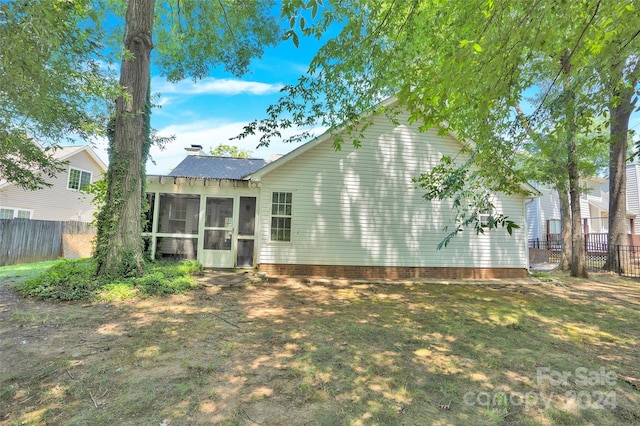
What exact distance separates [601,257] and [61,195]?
29582 mm

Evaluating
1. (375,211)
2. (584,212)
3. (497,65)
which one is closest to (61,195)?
(375,211)

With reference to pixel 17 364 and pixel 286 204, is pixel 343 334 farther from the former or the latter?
pixel 286 204

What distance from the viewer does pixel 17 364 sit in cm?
330

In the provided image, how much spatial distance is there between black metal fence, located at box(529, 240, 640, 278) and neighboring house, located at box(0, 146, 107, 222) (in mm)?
22785

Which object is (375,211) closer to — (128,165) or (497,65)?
(497,65)

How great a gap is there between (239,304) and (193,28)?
9.74 m

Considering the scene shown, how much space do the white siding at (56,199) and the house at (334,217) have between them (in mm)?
8317

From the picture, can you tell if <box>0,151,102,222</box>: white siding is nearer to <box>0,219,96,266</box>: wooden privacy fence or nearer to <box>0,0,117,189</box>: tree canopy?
<box>0,219,96,266</box>: wooden privacy fence

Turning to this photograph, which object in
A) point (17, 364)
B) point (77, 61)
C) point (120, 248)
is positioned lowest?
point (17, 364)

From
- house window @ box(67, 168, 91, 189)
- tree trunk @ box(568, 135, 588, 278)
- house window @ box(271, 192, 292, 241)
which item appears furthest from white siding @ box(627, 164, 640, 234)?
house window @ box(67, 168, 91, 189)

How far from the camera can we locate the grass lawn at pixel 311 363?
8.56ft

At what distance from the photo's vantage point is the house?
30.8ft

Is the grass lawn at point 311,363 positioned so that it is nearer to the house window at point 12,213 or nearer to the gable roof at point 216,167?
the gable roof at point 216,167

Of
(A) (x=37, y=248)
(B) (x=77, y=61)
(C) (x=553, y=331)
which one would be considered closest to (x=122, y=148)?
(B) (x=77, y=61)
